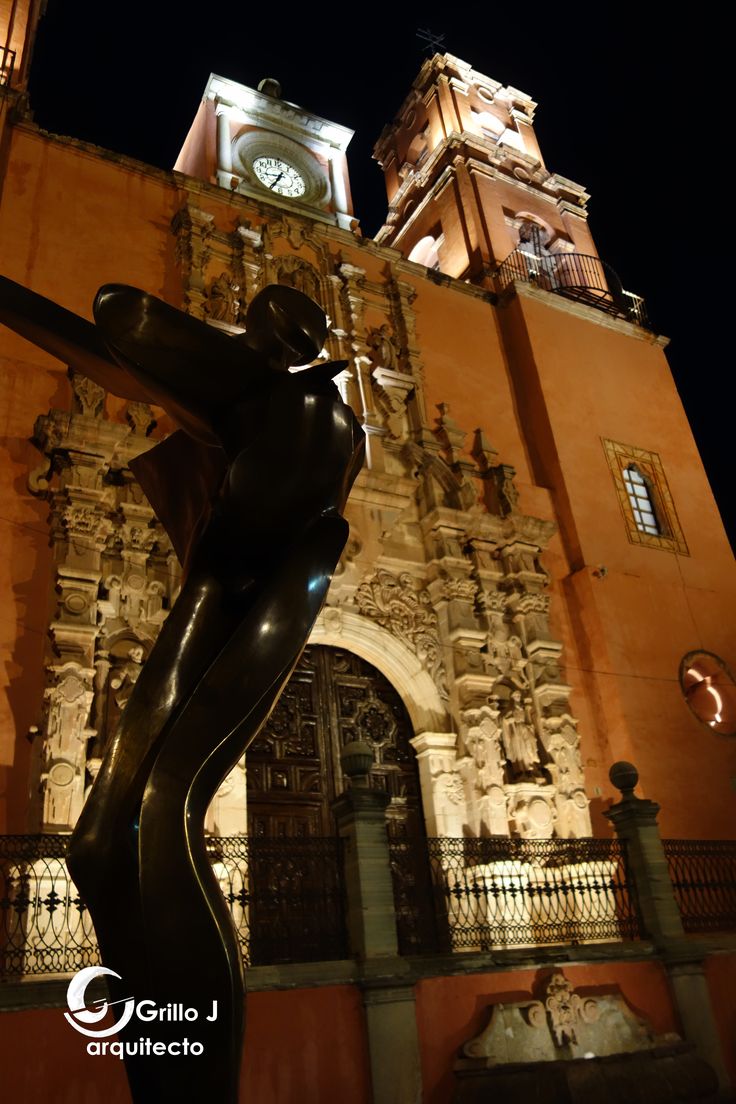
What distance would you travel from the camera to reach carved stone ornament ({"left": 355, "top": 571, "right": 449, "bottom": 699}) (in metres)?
9.83

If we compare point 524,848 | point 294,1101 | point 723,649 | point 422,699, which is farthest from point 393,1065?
point 723,649

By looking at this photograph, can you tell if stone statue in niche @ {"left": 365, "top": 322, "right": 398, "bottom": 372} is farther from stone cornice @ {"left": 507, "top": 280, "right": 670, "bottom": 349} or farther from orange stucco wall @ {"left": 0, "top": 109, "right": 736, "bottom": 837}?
stone cornice @ {"left": 507, "top": 280, "right": 670, "bottom": 349}

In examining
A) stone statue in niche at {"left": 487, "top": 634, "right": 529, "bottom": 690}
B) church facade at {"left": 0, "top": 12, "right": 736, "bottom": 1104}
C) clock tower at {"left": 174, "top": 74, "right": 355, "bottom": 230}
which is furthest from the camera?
clock tower at {"left": 174, "top": 74, "right": 355, "bottom": 230}

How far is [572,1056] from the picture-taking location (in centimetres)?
670


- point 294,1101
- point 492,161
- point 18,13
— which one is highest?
point 492,161

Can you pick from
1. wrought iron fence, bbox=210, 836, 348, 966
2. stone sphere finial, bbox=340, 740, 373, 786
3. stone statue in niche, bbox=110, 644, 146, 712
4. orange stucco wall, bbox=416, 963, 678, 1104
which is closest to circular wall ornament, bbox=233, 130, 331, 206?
stone statue in niche, bbox=110, 644, 146, 712

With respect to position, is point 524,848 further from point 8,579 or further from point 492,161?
point 492,161

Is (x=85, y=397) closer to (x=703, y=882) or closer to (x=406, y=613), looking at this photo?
(x=406, y=613)

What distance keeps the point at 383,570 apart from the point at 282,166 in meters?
8.32

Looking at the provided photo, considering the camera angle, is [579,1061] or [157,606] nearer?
[579,1061]

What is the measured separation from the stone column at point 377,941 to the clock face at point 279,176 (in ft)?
35.1

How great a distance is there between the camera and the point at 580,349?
14.0m

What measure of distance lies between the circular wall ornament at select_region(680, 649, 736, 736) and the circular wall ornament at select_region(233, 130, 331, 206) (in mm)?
9468

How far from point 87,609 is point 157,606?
29.7 inches
